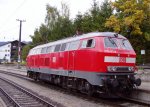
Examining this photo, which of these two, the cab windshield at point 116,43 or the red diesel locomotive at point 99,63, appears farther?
the cab windshield at point 116,43

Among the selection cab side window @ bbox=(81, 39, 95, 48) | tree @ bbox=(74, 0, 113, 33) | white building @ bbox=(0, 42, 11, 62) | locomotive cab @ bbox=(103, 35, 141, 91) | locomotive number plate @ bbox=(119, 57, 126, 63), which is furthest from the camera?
white building @ bbox=(0, 42, 11, 62)

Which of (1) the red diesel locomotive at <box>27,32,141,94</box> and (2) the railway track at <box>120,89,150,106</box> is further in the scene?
(1) the red diesel locomotive at <box>27,32,141,94</box>

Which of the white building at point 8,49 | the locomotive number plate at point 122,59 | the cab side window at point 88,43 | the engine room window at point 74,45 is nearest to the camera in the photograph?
the locomotive number plate at point 122,59

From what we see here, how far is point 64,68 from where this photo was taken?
1977 cm

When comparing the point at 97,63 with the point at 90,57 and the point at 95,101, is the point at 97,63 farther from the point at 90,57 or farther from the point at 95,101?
the point at 95,101

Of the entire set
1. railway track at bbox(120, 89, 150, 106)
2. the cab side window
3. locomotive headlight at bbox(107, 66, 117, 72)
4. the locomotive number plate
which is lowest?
railway track at bbox(120, 89, 150, 106)

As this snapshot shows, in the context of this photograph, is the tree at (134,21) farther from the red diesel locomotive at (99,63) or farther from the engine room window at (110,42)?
the engine room window at (110,42)

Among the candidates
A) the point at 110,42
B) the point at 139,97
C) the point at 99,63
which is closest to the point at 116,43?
the point at 110,42

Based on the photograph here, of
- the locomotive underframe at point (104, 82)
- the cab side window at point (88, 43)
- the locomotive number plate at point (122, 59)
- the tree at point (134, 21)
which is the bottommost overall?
the locomotive underframe at point (104, 82)

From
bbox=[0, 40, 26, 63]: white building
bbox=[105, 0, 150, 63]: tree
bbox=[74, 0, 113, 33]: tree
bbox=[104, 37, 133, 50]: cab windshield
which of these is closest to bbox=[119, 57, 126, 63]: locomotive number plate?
bbox=[104, 37, 133, 50]: cab windshield

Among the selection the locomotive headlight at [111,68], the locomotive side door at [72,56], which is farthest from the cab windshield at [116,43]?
the locomotive side door at [72,56]

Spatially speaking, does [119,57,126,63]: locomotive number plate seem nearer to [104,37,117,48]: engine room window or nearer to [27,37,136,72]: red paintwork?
[27,37,136,72]: red paintwork

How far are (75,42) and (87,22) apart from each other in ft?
101

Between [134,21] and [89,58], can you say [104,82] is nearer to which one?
[89,58]
